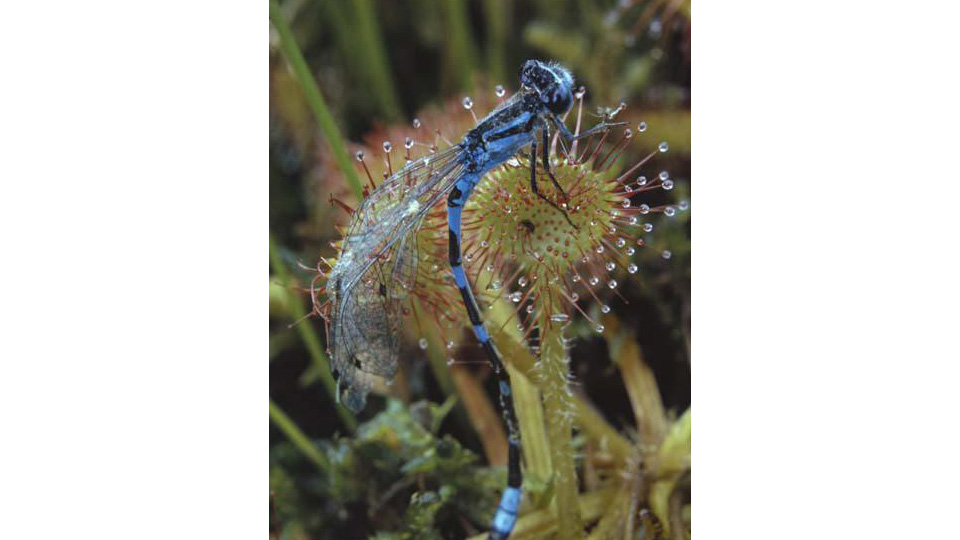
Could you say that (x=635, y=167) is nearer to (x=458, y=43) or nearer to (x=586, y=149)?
(x=586, y=149)

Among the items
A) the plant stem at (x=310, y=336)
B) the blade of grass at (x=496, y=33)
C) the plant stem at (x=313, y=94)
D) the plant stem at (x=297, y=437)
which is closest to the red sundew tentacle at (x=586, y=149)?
the plant stem at (x=313, y=94)

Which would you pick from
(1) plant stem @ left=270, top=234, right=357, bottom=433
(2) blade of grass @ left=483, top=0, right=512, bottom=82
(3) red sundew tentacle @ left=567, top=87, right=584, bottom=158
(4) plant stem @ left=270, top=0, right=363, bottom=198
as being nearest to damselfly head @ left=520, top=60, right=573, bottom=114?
(3) red sundew tentacle @ left=567, top=87, right=584, bottom=158

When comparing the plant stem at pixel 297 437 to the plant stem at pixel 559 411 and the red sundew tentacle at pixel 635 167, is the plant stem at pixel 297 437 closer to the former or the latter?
the plant stem at pixel 559 411

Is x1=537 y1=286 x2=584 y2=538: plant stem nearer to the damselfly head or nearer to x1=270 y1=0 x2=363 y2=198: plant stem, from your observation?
the damselfly head

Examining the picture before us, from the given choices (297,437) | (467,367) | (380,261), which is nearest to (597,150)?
(380,261)

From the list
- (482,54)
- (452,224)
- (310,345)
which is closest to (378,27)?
(482,54)
